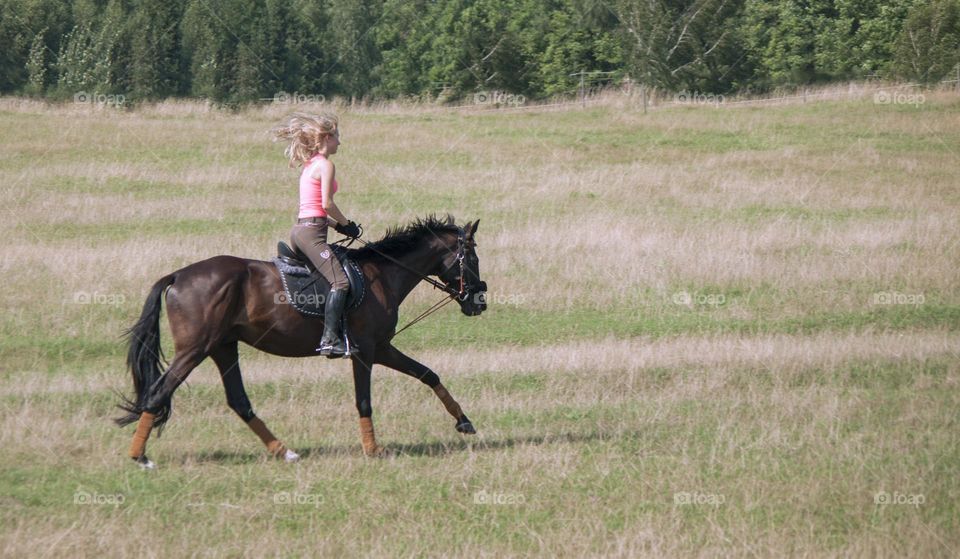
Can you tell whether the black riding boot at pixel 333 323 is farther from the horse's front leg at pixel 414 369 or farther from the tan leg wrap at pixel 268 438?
the tan leg wrap at pixel 268 438

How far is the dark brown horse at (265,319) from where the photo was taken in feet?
31.2

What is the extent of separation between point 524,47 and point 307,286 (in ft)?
128

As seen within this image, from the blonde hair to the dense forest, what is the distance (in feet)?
106

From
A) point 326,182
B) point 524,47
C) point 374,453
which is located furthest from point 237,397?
point 524,47

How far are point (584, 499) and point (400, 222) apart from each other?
574 inches

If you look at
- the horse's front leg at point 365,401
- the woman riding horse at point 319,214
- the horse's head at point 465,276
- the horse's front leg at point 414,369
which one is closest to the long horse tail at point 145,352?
the woman riding horse at point 319,214

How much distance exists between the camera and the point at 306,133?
32.2 ft

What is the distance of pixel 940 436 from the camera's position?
34.2 ft

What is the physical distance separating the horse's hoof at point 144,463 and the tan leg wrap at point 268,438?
909 mm

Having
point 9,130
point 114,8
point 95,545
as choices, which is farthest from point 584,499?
point 114,8

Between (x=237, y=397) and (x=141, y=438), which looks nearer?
(x=141, y=438)

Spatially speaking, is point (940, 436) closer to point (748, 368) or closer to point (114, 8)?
point (748, 368)

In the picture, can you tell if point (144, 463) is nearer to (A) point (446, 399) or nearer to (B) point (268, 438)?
(B) point (268, 438)

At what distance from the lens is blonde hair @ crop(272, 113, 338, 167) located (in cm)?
980
